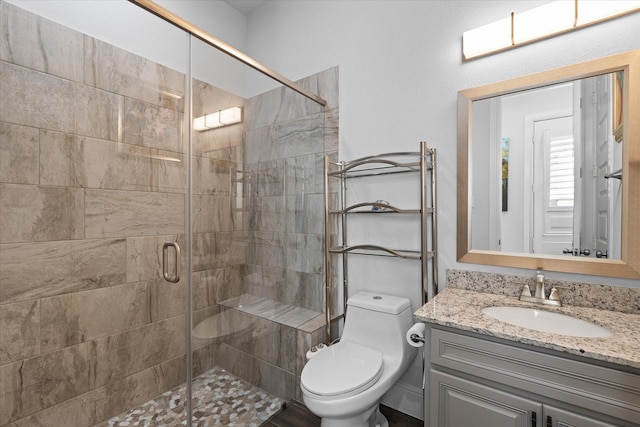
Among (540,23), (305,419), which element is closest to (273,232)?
(305,419)

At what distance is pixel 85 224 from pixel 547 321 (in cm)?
228

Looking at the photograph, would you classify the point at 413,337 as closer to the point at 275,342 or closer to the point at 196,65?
the point at 275,342

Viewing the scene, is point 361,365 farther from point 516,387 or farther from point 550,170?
point 550,170

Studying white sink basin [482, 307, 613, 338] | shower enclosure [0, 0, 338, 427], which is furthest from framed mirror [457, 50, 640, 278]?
shower enclosure [0, 0, 338, 427]

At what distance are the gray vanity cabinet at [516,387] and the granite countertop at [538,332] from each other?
0.05 metres

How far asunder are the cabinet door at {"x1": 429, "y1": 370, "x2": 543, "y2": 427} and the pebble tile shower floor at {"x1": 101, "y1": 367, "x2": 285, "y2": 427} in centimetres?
102

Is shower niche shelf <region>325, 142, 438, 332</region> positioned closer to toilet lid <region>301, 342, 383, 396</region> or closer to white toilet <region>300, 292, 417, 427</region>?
white toilet <region>300, 292, 417, 427</region>

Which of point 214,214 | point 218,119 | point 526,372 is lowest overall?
point 526,372

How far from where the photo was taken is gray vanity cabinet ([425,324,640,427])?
89cm

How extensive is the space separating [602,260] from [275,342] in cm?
170

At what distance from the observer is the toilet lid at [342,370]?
4.29 ft

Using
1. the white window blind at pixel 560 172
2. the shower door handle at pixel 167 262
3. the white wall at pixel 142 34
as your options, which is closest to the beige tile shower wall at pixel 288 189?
the white wall at pixel 142 34

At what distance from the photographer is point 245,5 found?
8.25 feet

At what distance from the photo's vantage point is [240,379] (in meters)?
1.66
